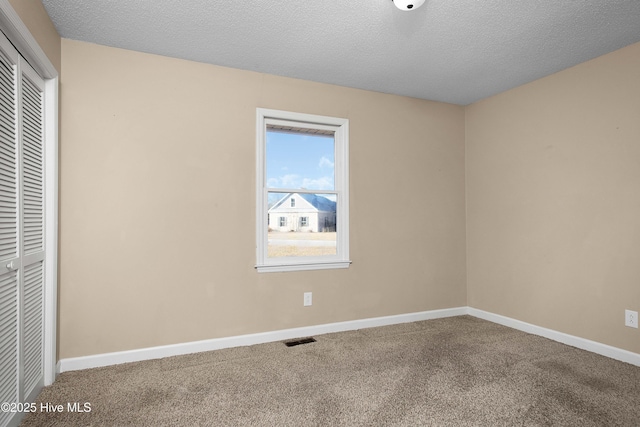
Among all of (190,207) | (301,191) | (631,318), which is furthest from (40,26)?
(631,318)

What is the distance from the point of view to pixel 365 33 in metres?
2.62

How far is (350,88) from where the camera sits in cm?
367

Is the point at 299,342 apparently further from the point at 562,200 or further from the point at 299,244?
the point at 562,200

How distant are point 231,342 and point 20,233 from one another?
174 cm

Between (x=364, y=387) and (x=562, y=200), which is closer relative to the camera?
(x=364, y=387)

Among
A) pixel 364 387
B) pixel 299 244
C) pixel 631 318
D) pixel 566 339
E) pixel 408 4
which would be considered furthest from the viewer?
pixel 299 244

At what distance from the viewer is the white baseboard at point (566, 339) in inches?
109

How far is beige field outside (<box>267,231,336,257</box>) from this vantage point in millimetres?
3430

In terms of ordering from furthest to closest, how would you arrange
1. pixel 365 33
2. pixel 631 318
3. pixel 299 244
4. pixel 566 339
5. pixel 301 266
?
pixel 299 244 → pixel 301 266 → pixel 566 339 → pixel 631 318 → pixel 365 33

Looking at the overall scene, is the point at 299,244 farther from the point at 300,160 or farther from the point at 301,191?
the point at 300,160

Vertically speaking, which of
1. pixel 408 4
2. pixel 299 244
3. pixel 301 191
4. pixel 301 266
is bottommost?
pixel 301 266

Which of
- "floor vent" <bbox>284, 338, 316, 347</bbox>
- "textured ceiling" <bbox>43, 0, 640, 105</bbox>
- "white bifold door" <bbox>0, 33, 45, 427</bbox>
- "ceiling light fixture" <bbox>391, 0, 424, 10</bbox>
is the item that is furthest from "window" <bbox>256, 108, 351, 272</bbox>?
"white bifold door" <bbox>0, 33, 45, 427</bbox>

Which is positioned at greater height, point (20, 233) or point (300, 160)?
point (300, 160)

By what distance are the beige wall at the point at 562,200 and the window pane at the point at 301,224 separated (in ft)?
5.60
